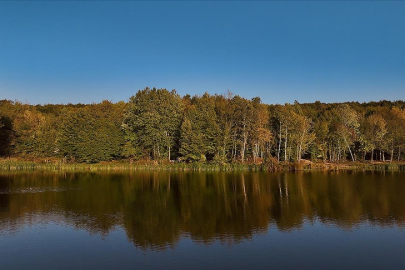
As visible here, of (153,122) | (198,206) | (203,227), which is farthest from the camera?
(153,122)

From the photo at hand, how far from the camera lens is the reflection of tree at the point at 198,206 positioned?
823 inches

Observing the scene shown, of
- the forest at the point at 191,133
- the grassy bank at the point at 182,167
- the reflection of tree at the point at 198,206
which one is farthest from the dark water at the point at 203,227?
the forest at the point at 191,133

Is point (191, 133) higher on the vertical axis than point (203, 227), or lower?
higher

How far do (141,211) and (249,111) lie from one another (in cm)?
4063

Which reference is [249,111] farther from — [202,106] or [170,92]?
[170,92]

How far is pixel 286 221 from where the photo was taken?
22.6 m

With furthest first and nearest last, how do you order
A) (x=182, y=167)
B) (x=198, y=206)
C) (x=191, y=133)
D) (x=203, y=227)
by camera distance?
(x=191, y=133), (x=182, y=167), (x=198, y=206), (x=203, y=227)

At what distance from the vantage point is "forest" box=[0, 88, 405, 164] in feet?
204

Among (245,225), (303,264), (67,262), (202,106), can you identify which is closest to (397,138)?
(202,106)

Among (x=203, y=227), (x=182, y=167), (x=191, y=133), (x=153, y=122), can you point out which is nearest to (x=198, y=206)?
(x=203, y=227)

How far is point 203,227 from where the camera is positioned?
20922mm

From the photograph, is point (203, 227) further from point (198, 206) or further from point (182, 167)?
point (182, 167)

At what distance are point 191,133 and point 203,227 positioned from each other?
1561 inches

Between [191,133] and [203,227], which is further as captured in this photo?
[191,133]
